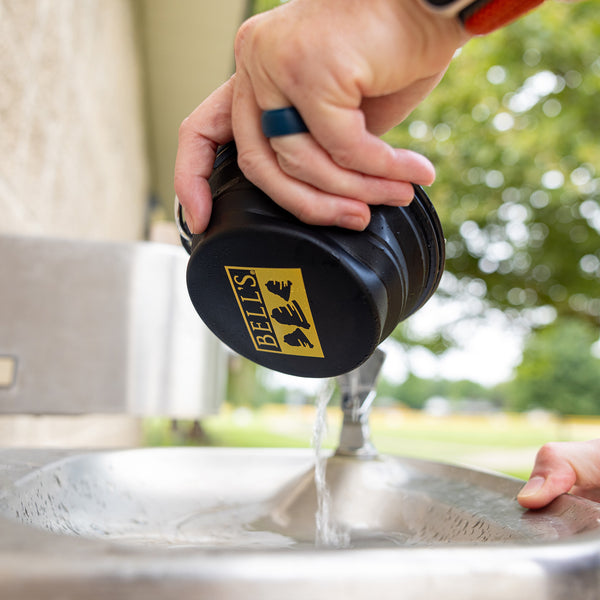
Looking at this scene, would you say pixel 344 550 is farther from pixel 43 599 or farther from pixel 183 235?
pixel 183 235

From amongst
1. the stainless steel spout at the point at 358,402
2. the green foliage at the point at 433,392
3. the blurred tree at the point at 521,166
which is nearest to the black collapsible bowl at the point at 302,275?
the stainless steel spout at the point at 358,402

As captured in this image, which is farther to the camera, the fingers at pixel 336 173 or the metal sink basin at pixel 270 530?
the fingers at pixel 336 173

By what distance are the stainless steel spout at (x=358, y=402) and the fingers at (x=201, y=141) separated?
37cm

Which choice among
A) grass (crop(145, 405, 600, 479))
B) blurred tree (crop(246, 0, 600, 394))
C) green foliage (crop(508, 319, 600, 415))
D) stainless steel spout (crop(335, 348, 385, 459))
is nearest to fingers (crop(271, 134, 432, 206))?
stainless steel spout (crop(335, 348, 385, 459))

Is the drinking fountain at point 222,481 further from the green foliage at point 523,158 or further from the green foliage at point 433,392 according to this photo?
the green foliage at point 433,392

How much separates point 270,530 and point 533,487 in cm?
28

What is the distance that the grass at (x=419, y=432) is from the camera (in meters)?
7.84

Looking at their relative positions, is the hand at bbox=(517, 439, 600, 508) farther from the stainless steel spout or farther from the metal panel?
the metal panel

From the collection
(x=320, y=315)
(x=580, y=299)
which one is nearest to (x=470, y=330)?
(x=580, y=299)

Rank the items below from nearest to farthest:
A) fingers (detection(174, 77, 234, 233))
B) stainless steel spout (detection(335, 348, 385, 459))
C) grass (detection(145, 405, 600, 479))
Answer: fingers (detection(174, 77, 234, 233)), stainless steel spout (detection(335, 348, 385, 459)), grass (detection(145, 405, 600, 479))

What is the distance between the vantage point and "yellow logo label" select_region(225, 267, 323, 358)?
43 centimetres

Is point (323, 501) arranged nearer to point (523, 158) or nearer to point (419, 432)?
point (523, 158)

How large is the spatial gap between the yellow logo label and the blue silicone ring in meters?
0.09

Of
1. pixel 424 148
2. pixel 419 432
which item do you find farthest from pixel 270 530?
pixel 419 432
